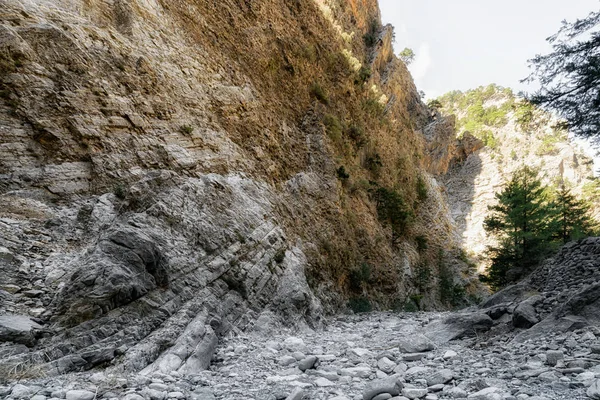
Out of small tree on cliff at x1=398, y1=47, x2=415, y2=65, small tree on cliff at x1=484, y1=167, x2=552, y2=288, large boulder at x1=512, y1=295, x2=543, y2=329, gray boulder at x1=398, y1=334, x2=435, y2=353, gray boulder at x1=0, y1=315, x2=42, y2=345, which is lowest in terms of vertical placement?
gray boulder at x1=0, y1=315, x2=42, y2=345

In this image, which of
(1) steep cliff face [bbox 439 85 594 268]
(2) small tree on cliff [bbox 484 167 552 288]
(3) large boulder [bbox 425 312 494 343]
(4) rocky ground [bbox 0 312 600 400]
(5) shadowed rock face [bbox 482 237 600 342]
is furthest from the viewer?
(1) steep cliff face [bbox 439 85 594 268]

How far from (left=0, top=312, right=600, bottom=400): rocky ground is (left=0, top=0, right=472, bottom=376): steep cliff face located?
0.60 m

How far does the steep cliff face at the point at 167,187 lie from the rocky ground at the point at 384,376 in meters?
A: 0.60

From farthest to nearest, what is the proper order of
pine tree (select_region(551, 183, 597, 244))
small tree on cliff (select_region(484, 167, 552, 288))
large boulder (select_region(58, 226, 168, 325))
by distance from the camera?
pine tree (select_region(551, 183, 597, 244)), small tree on cliff (select_region(484, 167, 552, 288)), large boulder (select_region(58, 226, 168, 325))

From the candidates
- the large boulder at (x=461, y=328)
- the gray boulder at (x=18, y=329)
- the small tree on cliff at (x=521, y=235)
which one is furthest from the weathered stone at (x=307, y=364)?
the small tree on cliff at (x=521, y=235)

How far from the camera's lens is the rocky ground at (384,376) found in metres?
3.32

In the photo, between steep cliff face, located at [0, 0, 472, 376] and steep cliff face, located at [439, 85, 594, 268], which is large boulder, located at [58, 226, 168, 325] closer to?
steep cliff face, located at [0, 0, 472, 376]

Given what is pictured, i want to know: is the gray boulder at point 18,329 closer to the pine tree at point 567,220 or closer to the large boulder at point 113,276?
the large boulder at point 113,276

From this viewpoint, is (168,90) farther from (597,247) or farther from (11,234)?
(597,247)

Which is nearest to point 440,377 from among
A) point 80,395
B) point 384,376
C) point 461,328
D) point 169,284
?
point 384,376

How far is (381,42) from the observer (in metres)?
29.3

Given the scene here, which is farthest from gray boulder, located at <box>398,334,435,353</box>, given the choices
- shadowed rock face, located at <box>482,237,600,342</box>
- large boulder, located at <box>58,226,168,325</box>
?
large boulder, located at <box>58,226,168,325</box>

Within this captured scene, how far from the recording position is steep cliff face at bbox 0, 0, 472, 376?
523 centimetres

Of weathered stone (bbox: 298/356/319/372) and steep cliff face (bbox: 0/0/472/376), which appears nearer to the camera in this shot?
weathered stone (bbox: 298/356/319/372)
